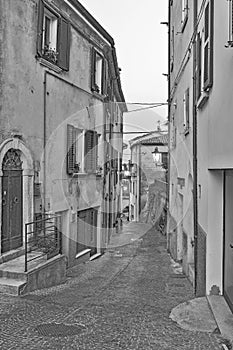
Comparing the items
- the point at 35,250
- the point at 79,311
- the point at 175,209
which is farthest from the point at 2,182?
the point at 175,209

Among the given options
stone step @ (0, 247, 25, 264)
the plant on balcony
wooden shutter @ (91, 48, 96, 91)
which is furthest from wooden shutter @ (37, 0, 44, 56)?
stone step @ (0, 247, 25, 264)

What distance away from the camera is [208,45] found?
762cm

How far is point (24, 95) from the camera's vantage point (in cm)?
1070

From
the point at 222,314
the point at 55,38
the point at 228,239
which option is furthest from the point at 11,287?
the point at 55,38

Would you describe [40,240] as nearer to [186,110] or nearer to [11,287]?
[11,287]

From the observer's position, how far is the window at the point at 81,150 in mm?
13826

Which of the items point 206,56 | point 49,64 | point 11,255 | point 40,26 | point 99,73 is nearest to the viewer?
point 206,56

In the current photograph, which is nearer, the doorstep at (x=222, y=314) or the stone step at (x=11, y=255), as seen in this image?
the doorstep at (x=222, y=314)

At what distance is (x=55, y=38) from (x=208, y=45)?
6073 mm

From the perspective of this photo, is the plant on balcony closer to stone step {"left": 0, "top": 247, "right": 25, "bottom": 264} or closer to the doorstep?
stone step {"left": 0, "top": 247, "right": 25, "bottom": 264}

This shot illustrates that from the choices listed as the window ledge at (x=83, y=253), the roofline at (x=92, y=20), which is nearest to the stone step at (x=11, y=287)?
the window ledge at (x=83, y=253)

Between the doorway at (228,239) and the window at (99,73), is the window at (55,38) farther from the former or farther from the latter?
the doorway at (228,239)

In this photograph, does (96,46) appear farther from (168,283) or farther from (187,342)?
(187,342)

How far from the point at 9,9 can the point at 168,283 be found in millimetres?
7300
